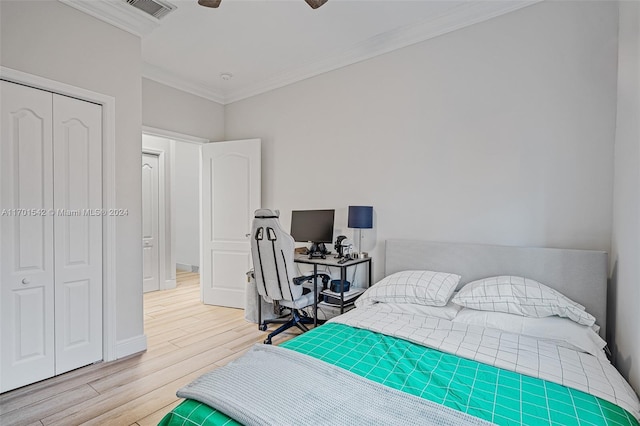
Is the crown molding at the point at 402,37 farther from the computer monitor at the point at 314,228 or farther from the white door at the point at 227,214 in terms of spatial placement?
the computer monitor at the point at 314,228

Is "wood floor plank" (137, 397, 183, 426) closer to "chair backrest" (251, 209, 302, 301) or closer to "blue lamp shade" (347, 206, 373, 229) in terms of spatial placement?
"chair backrest" (251, 209, 302, 301)

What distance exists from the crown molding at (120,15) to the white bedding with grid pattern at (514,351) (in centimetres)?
294

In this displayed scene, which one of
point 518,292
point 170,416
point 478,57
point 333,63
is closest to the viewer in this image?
point 170,416

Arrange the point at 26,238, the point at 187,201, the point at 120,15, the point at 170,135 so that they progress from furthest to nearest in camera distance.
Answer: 1. the point at 187,201
2. the point at 170,135
3. the point at 120,15
4. the point at 26,238

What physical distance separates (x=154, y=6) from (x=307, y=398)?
10.1 ft

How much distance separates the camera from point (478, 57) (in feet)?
9.33

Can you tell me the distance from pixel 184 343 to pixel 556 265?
3226 millimetres

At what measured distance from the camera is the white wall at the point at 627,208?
1.70m

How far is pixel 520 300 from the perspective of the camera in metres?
2.13

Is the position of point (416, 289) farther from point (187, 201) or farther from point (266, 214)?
point (187, 201)

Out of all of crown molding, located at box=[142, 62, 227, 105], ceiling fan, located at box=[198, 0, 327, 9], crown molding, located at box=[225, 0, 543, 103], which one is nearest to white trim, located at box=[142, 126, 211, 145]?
crown molding, located at box=[142, 62, 227, 105]

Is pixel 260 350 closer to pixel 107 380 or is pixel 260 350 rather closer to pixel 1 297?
pixel 107 380

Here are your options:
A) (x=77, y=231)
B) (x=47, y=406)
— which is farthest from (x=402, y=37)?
(x=47, y=406)

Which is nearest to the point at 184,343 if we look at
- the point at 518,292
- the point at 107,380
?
the point at 107,380
